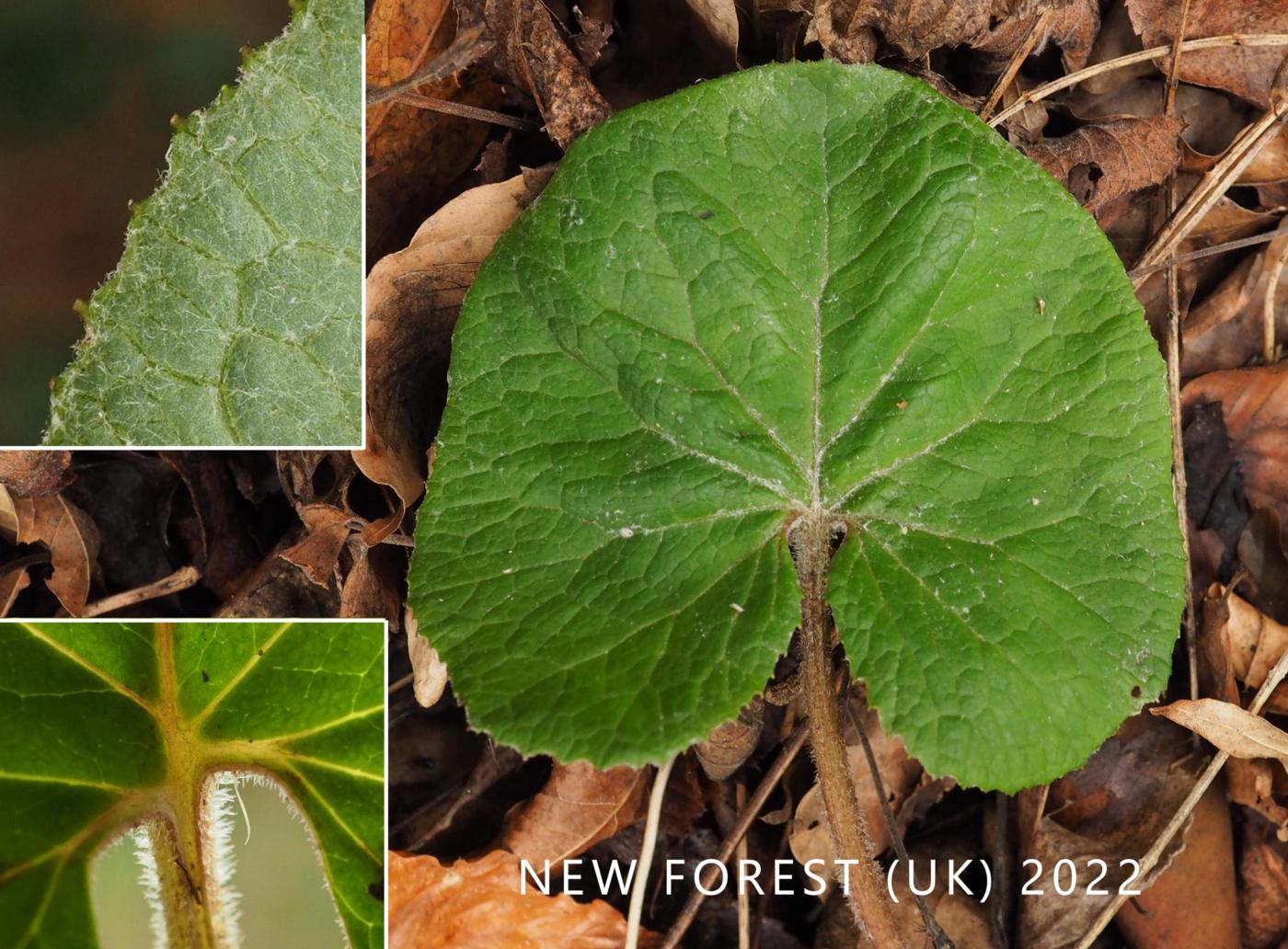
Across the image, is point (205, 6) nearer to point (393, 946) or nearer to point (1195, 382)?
point (393, 946)

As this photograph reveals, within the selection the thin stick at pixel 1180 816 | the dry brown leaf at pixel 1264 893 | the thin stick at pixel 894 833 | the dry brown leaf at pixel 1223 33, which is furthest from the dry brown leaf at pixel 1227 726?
the dry brown leaf at pixel 1223 33

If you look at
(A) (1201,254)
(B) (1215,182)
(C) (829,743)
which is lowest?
(C) (829,743)

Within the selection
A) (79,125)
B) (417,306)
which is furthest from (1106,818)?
(79,125)

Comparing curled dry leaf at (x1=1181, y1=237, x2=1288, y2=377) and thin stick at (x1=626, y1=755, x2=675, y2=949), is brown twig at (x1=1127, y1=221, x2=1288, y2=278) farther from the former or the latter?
thin stick at (x1=626, y1=755, x2=675, y2=949)

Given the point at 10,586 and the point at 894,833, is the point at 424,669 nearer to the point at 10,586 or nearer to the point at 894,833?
the point at 10,586

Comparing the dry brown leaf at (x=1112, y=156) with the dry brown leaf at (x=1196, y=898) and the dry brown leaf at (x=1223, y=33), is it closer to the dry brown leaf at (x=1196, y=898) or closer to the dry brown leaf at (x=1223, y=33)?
the dry brown leaf at (x=1223, y=33)

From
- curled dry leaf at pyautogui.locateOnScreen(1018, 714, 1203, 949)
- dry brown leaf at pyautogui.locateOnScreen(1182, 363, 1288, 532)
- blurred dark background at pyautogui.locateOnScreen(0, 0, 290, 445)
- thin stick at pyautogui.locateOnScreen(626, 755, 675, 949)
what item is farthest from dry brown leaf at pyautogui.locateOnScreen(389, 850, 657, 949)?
dry brown leaf at pyautogui.locateOnScreen(1182, 363, 1288, 532)
